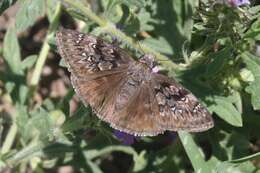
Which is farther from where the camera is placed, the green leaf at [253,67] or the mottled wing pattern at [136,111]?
the green leaf at [253,67]

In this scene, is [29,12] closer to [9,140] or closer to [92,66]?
[92,66]

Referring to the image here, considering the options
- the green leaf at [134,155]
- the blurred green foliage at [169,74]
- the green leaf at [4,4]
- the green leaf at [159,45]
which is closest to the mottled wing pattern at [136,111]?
the blurred green foliage at [169,74]

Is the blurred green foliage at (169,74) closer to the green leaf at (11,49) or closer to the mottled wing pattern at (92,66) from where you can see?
the green leaf at (11,49)

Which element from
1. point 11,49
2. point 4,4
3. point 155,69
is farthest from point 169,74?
point 11,49

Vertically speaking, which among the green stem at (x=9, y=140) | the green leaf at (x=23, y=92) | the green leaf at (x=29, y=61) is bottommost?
the green stem at (x=9, y=140)

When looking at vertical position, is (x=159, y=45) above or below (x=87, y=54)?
below

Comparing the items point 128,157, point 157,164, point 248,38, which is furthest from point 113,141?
point 248,38

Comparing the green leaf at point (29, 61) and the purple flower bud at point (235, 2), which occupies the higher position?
the purple flower bud at point (235, 2)
